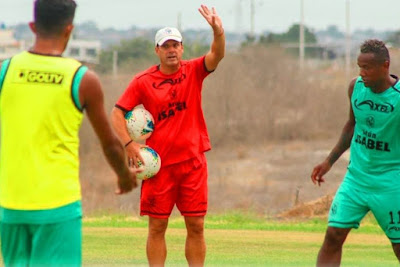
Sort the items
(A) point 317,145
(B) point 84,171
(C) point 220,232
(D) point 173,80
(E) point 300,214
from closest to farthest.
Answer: (D) point 173,80, (C) point 220,232, (E) point 300,214, (B) point 84,171, (A) point 317,145

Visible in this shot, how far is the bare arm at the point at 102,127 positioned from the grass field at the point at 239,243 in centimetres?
495

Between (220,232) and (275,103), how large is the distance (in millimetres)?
39598

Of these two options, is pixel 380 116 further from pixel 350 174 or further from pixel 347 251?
pixel 347 251

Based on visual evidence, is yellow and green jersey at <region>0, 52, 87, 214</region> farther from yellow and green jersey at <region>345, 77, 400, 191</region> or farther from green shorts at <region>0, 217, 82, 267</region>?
yellow and green jersey at <region>345, 77, 400, 191</region>

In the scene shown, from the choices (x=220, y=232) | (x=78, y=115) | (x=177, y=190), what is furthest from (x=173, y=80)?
(x=220, y=232)

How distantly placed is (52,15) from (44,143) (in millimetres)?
819

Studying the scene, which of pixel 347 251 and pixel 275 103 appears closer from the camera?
pixel 347 251

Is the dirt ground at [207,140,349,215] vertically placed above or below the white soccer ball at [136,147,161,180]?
below

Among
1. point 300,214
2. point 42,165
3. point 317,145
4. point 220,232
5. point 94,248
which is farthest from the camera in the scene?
point 317,145

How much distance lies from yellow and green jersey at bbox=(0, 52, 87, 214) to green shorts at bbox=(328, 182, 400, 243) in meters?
3.65

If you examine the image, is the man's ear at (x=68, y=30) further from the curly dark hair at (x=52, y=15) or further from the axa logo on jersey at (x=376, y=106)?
the axa logo on jersey at (x=376, y=106)

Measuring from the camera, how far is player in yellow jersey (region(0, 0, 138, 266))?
6.96 meters

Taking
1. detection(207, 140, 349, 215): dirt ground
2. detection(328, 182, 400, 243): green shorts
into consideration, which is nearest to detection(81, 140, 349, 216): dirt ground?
detection(207, 140, 349, 215): dirt ground

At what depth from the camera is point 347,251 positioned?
15039 millimetres
